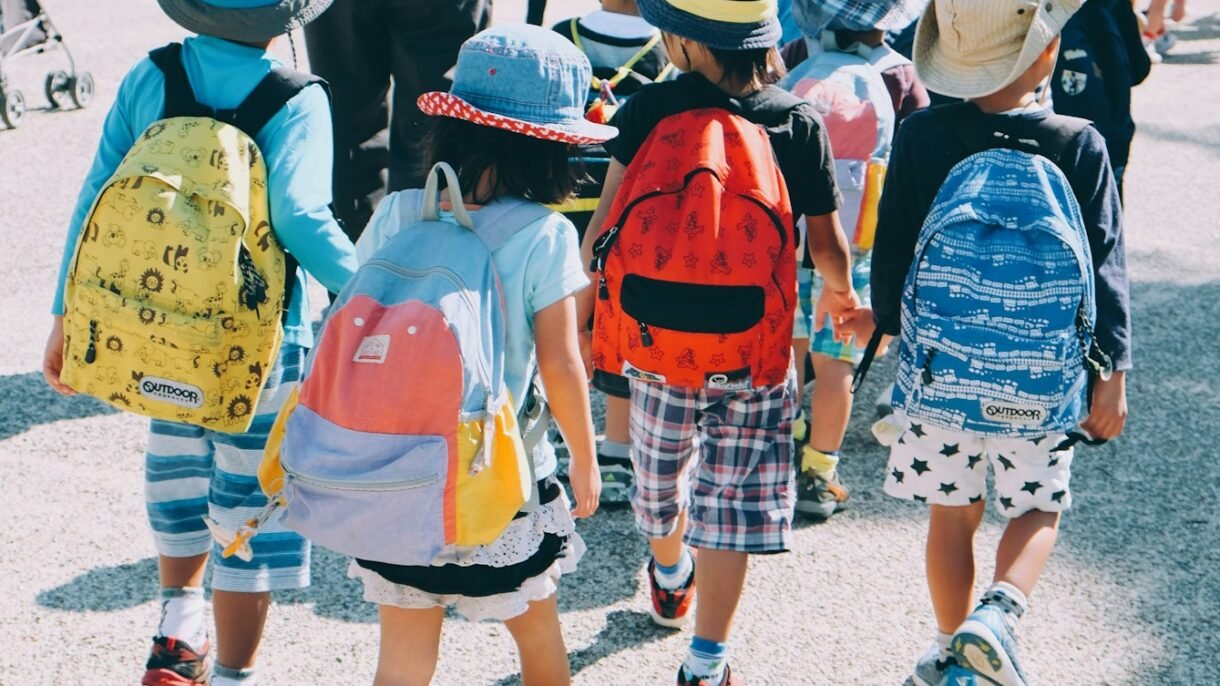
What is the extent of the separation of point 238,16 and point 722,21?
0.99 metres

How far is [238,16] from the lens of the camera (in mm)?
2688

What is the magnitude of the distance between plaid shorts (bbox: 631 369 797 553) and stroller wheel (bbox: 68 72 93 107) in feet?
19.5

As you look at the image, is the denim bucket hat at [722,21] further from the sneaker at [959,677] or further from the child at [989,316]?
the sneaker at [959,677]

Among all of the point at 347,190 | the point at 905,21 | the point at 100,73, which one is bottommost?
the point at 100,73

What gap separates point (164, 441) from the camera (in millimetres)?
2914

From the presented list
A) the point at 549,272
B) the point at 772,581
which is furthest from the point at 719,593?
the point at 549,272

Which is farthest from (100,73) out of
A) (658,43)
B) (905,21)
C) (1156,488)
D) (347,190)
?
(1156,488)

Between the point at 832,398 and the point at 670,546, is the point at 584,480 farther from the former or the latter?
the point at 832,398

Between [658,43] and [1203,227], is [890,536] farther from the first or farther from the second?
[1203,227]

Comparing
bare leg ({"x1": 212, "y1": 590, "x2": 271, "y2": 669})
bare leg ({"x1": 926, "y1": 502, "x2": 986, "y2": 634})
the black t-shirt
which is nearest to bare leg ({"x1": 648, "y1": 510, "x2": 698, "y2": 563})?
bare leg ({"x1": 926, "y1": 502, "x2": 986, "y2": 634})

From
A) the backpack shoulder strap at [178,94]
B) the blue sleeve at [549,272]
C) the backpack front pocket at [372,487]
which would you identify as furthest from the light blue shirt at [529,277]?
the backpack shoulder strap at [178,94]

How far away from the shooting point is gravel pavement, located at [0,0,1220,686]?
10.7 feet

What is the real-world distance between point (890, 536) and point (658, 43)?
161cm

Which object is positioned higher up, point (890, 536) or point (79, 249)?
point (79, 249)
